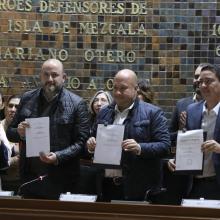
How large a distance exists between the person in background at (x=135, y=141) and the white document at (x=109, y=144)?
0.14 feet

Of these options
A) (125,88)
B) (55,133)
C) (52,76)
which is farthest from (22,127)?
(125,88)

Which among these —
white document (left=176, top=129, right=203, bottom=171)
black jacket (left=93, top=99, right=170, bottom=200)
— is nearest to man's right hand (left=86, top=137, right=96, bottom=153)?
black jacket (left=93, top=99, right=170, bottom=200)

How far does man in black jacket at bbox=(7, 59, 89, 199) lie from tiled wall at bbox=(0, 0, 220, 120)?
1507 millimetres

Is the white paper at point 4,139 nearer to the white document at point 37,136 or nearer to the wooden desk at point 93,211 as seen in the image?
the white document at point 37,136

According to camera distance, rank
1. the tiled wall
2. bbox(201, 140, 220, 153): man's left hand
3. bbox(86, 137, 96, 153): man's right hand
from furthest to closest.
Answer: the tiled wall
bbox(86, 137, 96, 153): man's right hand
bbox(201, 140, 220, 153): man's left hand

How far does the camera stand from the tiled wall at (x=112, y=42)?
5727 mm

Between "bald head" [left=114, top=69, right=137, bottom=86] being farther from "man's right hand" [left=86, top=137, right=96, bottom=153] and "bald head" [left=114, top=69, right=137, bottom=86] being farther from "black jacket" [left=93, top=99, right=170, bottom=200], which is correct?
"man's right hand" [left=86, top=137, right=96, bottom=153]

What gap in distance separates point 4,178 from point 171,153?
4.33 ft

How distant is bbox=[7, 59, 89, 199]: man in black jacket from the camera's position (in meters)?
4.21

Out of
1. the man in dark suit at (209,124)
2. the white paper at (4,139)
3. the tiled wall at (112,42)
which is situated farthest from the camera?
the tiled wall at (112,42)

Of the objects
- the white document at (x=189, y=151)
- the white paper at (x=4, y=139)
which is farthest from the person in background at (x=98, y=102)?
the white document at (x=189, y=151)

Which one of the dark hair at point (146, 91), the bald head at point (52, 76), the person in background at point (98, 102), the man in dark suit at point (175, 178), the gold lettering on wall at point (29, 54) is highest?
the gold lettering on wall at point (29, 54)

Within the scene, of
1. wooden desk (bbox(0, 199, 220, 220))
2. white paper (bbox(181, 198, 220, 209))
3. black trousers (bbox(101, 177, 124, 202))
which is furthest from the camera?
black trousers (bbox(101, 177, 124, 202))

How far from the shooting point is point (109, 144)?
13.0ft
